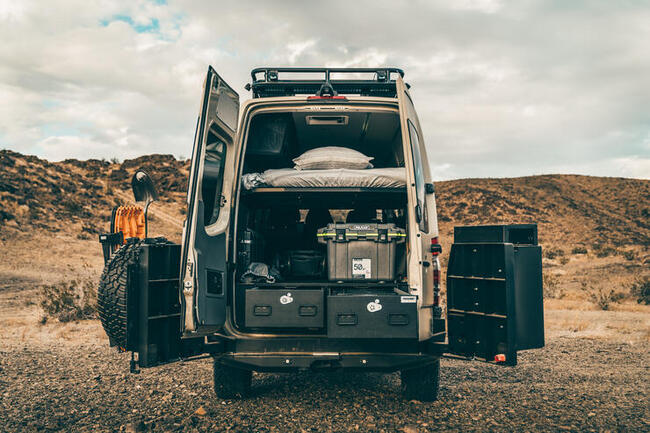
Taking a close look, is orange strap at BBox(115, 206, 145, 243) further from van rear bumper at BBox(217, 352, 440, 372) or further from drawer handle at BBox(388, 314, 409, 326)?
drawer handle at BBox(388, 314, 409, 326)

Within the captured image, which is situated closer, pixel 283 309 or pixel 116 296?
pixel 283 309

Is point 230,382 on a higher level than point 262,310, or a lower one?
lower

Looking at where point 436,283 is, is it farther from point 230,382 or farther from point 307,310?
point 230,382

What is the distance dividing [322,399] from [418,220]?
5.98 ft

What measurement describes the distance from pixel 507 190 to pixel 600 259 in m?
21.0

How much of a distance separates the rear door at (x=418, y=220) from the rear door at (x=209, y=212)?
1.38 m

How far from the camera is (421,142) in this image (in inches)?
172

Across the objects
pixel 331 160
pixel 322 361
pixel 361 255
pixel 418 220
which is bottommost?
pixel 322 361

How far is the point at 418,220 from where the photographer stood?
3814mm

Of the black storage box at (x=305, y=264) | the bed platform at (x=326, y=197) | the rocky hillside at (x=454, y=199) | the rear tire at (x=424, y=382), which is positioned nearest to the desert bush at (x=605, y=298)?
the bed platform at (x=326, y=197)

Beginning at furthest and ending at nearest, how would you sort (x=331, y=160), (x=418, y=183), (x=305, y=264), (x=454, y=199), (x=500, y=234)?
(x=454, y=199) < (x=305, y=264) < (x=331, y=160) < (x=500, y=234) < (x=418, y=183)

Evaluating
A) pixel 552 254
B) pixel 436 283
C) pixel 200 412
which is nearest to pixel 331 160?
pixel 436 283

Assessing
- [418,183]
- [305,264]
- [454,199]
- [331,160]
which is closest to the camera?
[418,183]

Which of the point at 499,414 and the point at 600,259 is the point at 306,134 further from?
the point at 600,259
